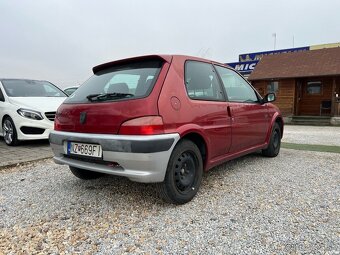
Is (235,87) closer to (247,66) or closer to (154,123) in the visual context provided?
(154,123)

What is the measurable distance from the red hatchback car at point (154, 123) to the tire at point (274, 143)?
158cm

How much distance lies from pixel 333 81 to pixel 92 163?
15674mm

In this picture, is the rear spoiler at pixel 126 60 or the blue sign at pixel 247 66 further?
the blue sign at pixel 247 66

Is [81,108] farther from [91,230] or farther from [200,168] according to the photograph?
[200,168]

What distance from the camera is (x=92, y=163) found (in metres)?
2.91

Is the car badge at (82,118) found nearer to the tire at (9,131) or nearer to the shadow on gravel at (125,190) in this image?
the shadow on gravel at (125,190)

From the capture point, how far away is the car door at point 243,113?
3783 millimetres

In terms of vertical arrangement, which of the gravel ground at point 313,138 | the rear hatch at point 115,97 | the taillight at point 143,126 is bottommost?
the gravel ground at point 313,138

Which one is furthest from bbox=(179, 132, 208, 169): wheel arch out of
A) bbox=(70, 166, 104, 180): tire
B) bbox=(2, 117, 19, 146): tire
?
bbox=(2, 117, 19, 146): tire

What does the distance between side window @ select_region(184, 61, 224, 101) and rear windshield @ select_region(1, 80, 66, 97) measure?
4.80m

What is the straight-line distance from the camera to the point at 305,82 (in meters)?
16.8

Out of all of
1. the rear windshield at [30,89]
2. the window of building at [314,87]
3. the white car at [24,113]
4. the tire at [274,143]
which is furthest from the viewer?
the window of building at [314,87]

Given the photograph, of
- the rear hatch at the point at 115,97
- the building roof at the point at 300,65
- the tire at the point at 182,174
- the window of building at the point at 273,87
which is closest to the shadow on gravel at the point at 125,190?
the tire at the point at 182,174

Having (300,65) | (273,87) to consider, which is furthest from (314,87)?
(273,87)
